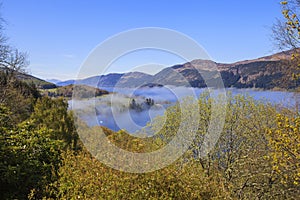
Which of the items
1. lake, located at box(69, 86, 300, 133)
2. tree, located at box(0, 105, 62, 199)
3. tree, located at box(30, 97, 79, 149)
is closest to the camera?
tree, located at box(0, 105, 62, 199)

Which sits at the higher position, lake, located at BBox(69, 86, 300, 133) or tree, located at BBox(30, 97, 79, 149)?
lake, located at BBox(69, 86, 300, 133)

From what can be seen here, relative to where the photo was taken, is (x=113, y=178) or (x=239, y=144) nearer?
(x=113, y=178)

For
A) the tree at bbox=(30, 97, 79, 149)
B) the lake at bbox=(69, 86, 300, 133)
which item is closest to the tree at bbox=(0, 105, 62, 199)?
the lake at bbox=(69, 86, 300, 133)

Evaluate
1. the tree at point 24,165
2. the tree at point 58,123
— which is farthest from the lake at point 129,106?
the tree at point 58,123

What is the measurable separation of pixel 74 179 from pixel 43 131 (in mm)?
4550

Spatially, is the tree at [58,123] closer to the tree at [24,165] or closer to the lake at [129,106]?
the lake at [129,106]

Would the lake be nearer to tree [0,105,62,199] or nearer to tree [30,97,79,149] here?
tree [0,105,62,199]

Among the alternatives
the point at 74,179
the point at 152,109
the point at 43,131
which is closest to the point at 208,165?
the point at 152,109

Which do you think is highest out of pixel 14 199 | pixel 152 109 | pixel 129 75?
pixel 129 75

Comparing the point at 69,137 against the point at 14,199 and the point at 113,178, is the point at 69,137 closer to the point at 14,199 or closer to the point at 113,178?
the point at 14,199

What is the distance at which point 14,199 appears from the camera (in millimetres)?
6457

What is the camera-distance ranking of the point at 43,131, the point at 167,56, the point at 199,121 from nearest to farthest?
1. the point at 167,56
2. the point at 43,131
3. the point at 199,121

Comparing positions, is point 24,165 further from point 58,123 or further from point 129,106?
point 58,123

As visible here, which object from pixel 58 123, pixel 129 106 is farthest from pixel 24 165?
pixel 58 123
